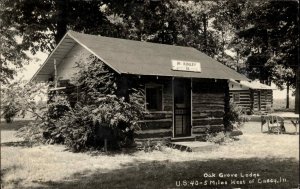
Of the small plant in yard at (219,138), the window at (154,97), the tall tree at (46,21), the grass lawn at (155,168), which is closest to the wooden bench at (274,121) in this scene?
the small plant in yard at (219,138)

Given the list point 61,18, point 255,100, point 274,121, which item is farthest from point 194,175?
point 255,100

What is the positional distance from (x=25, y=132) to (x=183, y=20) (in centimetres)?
2996

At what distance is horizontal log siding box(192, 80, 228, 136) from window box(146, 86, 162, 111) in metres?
2.02

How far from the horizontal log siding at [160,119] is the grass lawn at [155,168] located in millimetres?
1253

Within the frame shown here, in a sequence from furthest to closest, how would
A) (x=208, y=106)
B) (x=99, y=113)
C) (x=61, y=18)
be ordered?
(x=61, y=18)
(x=208, y=106)
(x=99, y=113)

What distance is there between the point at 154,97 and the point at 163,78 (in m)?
0.94

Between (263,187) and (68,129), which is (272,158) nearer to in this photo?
(263,187)

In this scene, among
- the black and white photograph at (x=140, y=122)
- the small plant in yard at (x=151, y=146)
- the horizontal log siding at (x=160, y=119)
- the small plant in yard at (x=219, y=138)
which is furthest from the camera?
the small plant in yard at (x=219, y=138)

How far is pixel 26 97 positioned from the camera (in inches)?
671

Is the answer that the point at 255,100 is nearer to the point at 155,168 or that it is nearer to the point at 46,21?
the point at 46,21

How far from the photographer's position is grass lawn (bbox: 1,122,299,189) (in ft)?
32.1

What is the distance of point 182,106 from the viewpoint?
18781mm

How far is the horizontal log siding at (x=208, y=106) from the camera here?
62.5 ft

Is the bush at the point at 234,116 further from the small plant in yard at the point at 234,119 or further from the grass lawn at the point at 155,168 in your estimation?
the grass lawn at the point at 155,168
